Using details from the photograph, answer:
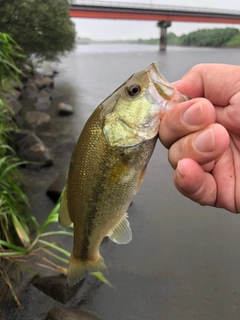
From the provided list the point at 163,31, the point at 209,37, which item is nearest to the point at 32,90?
the point at 163,31

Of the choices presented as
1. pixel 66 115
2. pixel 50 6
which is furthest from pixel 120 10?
pixel 66 115

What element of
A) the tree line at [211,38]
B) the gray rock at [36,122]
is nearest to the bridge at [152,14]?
the tree line at [211,38]

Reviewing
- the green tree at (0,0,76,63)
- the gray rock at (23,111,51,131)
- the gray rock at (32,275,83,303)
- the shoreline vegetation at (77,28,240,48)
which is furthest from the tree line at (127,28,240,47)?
the gray rock at (32,275,83,303)

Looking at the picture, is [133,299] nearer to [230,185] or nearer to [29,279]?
[29,279]

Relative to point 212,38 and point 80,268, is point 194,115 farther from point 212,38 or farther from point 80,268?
point 212,38

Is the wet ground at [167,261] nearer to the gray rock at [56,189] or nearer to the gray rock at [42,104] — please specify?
the gray rock at [56,189]

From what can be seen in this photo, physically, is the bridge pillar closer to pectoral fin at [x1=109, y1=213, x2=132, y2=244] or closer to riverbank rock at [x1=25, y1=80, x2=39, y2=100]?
riverbank rock at [x1=25, y1=80, x2=39, y2=100]
